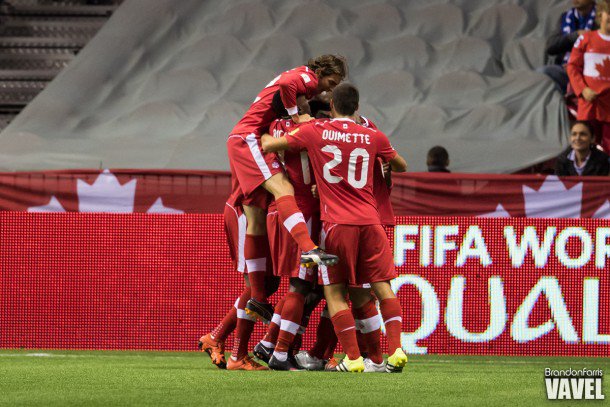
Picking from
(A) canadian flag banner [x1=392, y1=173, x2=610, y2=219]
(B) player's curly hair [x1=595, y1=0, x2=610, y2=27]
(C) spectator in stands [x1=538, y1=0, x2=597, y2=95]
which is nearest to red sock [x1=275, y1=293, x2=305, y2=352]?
(A) canadian flag banner [x1=392, y1=173, x2=610, y2=219]

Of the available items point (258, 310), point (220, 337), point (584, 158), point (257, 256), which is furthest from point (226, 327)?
point (584, 158)

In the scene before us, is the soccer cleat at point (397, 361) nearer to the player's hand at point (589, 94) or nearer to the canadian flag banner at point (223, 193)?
the canadian flag banner at point (223, 193)

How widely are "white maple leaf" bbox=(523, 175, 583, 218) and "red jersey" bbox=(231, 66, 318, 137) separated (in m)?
2.63

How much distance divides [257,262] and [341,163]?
890mm

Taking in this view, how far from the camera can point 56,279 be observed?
348 inches

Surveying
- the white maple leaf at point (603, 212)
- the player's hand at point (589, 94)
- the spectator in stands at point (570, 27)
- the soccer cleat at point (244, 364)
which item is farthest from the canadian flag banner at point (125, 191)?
the spectator in stands at point (570, 27)

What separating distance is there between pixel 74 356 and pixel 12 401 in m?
3.07

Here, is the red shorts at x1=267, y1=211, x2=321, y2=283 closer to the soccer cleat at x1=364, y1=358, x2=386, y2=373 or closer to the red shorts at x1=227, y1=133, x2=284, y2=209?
the red shorts at x1=227, y1=133, x2=284, y2=209

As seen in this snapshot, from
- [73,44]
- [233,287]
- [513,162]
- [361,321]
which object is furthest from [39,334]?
[73,44]

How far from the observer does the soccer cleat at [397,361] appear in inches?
267

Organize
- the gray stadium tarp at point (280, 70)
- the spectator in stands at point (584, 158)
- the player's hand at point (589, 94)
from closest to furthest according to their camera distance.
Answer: the spectator in stands at point (584, 158) < the player's hand at point (589, 94) < the gray stadium tarp at point (280, 70)

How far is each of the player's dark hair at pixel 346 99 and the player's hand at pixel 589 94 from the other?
16.7ft

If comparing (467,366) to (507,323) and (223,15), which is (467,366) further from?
(223,15)

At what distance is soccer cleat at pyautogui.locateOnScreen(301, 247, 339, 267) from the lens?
21.7 feet
